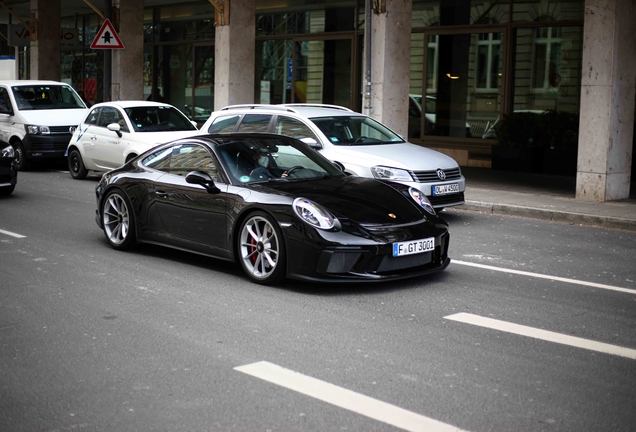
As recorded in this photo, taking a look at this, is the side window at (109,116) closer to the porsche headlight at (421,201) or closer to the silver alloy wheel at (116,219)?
the silver alloy wheel at (116,219)

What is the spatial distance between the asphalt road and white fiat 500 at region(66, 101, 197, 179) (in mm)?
6901

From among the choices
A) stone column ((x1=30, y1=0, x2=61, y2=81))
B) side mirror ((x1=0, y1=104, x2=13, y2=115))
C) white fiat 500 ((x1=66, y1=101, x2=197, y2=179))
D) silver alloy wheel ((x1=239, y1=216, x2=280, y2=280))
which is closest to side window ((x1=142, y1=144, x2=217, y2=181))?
silver alloy wheel ((x1=239, y1=216, x2=280, y2=280))

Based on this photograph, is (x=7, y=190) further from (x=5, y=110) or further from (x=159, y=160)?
(x=159, y=160)

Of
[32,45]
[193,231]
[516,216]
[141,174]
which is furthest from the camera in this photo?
[32,45]

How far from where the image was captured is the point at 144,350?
580 cm

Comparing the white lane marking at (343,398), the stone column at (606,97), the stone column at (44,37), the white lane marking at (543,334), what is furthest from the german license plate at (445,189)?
the stone column at (44,37)

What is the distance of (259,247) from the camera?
786cm

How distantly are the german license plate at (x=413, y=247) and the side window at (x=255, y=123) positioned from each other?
5.82m

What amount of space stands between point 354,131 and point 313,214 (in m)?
5.79

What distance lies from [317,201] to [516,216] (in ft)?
21.3

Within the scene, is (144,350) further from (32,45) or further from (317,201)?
(32,45)

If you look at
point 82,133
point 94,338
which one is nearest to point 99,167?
point 82,133

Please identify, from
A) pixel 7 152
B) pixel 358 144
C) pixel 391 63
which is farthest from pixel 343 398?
pixel 391 63

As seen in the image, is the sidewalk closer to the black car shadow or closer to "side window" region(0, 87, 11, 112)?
the black car shadow
